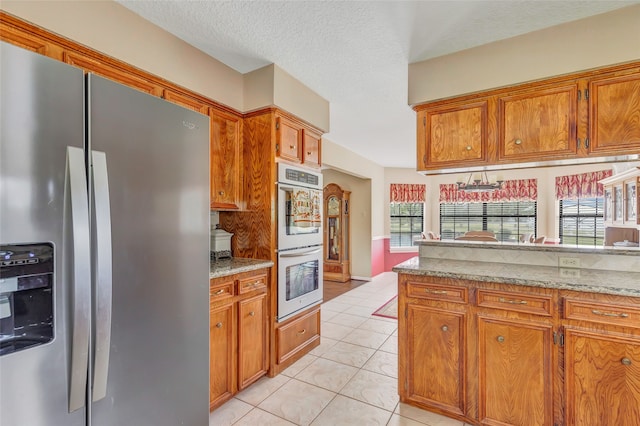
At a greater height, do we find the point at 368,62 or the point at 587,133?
the point at 368,62

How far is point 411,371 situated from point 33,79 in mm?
2476

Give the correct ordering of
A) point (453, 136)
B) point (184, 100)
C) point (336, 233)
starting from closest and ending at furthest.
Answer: point (184, 100)
point (453, 136)
point (336, 233)

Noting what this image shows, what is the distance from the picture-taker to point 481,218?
6988 millimetres

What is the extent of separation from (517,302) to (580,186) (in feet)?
16.9

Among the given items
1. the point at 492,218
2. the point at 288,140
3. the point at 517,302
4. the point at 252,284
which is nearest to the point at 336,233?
the point at 492,218

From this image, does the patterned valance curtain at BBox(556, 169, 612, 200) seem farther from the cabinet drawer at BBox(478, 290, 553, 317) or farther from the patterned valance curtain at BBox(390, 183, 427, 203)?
the cabinet drawer at BBox(478, 290, 553, 317)

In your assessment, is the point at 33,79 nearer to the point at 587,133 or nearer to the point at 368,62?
the point at 368,62

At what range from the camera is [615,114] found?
74.4 inches

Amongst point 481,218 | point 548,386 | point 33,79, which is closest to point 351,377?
point 548,386

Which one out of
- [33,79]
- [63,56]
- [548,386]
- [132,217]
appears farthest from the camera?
[548,386]

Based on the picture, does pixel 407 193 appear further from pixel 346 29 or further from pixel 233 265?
pixel 233 265

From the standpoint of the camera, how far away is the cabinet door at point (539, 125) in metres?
2.01

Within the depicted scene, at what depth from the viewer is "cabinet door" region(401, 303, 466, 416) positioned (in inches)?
76.1

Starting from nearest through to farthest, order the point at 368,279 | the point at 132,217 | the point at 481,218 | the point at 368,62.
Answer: the point at 132,217, the point at 368,62, the point at 368,279, the point at 481,218
